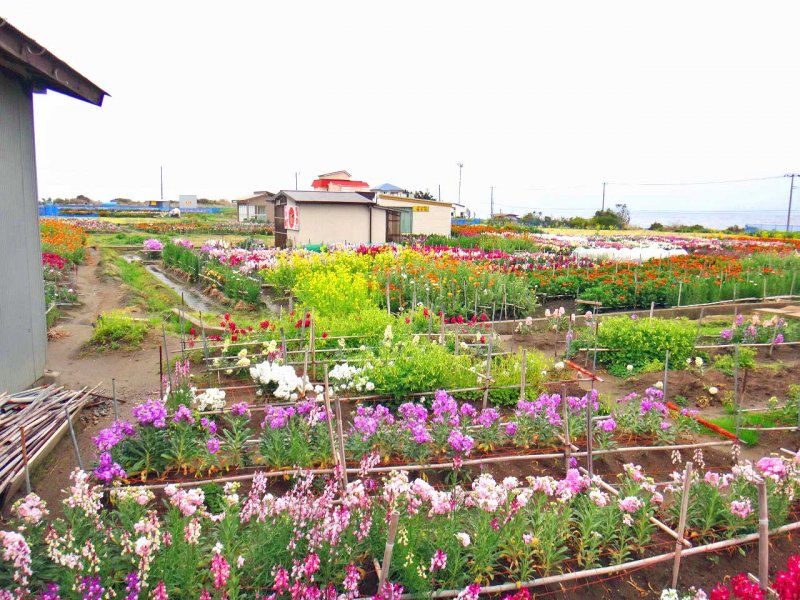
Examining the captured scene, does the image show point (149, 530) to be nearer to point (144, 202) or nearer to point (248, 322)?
point (248, 322)

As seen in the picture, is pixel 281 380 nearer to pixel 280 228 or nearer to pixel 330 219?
pixel 330 219

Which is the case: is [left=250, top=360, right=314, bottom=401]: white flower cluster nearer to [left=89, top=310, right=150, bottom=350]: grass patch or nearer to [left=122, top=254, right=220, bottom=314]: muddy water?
[left=89, top=310, right=150, bottom=350]: grass patch

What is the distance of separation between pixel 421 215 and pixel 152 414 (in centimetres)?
3053

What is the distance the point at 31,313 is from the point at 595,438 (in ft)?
20.6

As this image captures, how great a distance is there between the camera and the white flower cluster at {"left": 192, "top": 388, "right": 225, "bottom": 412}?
Answer: 5.21m

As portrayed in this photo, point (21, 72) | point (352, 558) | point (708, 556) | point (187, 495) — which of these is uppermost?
point (21, 72)

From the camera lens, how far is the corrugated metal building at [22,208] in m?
6.11

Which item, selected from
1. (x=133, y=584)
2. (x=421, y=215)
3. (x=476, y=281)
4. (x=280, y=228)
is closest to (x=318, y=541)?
(x=133, y=584)

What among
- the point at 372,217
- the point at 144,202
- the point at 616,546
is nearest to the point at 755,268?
the point at 372,217

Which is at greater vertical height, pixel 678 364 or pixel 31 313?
pixel 31 313

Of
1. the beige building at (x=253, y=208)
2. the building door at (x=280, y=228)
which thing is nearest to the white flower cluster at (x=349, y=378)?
the building door at (x=280, y=228)

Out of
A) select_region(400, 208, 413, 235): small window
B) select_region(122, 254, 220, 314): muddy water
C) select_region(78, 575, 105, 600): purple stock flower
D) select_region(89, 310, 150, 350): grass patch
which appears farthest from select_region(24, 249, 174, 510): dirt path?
select_region(400, 208, 413, 235): small window

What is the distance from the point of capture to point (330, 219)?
74.2 feet

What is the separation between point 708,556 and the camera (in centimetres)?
375
